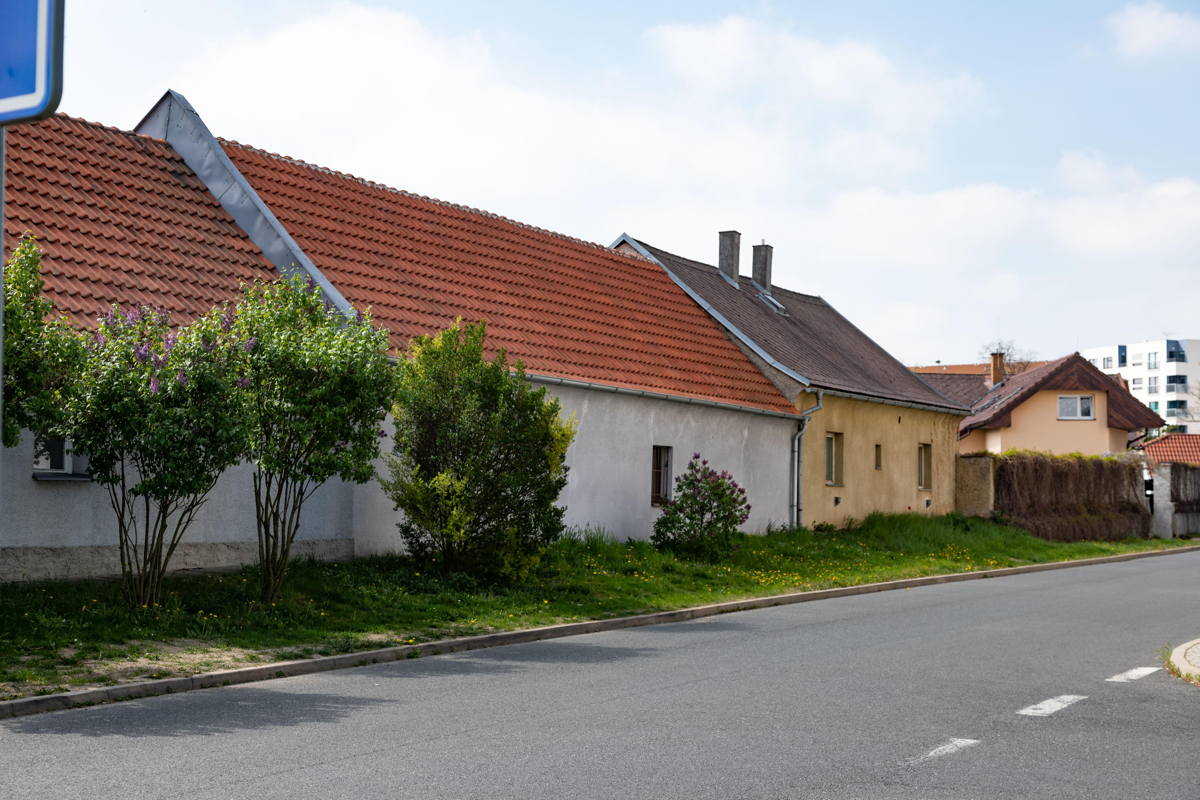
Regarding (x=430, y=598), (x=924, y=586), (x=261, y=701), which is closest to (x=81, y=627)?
(x=261, y=701)

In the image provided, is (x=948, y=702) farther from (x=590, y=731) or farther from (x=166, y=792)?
(x=166, y=792)

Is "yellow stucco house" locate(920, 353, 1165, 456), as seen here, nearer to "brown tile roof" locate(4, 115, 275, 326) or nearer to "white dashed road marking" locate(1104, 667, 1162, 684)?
"brown tile roof" locate(4, 115, 275, 326)

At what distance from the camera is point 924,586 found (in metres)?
23.0

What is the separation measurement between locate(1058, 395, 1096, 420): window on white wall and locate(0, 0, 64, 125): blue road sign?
63.8 m

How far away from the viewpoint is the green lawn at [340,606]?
10852mm

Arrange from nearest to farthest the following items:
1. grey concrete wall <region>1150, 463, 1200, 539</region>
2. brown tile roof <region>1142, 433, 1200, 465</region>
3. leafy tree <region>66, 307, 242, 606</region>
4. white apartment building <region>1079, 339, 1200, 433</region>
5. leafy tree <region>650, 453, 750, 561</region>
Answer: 1. leafy tree <region>66, 307, 242, 606</region>
2. leafy tree <region>650, 453, 750, 561</region>
3. grey concrete wall <region>1150, 463, 1200, 539</region>
4. brown tile roof <region>1142, 433, 1200, 465</region>
5. white apartment building <region>1079, 339, 1200, 433</region>

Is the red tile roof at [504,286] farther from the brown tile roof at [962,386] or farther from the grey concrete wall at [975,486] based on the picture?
the brown tile roof at [962,386]

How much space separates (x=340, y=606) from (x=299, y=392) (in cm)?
258

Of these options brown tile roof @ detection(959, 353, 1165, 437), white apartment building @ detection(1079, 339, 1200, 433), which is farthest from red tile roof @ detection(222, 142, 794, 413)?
white apartment building @ detection(1079, 339, 1200, 433)

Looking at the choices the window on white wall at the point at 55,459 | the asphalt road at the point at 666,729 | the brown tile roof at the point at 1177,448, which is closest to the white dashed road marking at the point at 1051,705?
the asphalt road at the point at 666,729

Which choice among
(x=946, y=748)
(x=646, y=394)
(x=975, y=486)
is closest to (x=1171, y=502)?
(x=975, y=486)

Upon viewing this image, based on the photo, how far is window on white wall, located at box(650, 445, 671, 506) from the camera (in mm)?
24319

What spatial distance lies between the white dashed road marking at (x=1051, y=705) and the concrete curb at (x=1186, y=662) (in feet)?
5.33

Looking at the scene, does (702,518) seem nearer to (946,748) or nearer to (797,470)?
(797,470)
